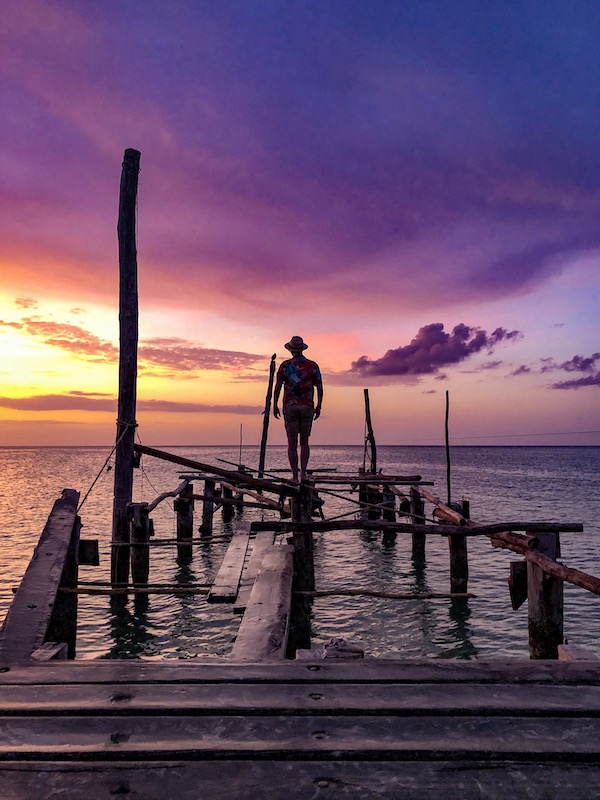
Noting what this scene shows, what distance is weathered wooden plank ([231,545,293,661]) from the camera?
13.0 feet

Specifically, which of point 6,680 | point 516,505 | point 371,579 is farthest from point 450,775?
point 516,505

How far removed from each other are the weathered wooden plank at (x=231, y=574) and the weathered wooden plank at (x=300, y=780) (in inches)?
129

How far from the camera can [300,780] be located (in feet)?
7.48

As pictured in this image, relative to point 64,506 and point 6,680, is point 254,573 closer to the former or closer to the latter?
point 64,506

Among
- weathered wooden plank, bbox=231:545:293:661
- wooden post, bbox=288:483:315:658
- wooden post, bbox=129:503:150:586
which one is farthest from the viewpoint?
wooden post, bbox=129:503:150:586

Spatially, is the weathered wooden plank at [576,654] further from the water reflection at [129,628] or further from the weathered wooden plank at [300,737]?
the water reflection at [129,628]

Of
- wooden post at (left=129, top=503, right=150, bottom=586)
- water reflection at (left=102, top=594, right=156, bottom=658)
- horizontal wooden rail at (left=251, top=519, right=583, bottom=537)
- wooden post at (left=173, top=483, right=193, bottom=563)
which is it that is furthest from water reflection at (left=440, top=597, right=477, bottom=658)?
wooden post at (left=173, top=483, right=193, bottom=563)

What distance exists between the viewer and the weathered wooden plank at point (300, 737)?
2439 mm

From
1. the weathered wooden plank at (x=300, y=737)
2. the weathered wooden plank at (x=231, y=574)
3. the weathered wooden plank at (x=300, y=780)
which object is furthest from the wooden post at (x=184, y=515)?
the weathered wooden plank at (x=300, y=780)

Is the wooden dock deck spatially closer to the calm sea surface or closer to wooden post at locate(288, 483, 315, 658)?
wooden post at locate(288, 483, 315, 658)

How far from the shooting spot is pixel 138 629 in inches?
394

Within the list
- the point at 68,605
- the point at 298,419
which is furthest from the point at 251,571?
the point at 298,419

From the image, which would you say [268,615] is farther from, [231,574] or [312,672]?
[231,574]

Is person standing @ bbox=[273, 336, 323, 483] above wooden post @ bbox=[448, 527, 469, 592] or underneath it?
above
